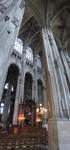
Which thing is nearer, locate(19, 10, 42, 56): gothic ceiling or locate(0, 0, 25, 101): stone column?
locate(0, 0, 25, 101): stone column

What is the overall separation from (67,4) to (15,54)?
9.18m

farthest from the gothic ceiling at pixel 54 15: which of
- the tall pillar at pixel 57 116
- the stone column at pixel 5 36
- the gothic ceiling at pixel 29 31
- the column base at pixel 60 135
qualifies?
the column base at pixel 60 135

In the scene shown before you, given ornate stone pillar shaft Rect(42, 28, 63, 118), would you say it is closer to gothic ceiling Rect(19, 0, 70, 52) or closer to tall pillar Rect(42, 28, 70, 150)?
tall pillar Rect(42, 28, 70, 150)

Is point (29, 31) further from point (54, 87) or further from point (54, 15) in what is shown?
point (54, 87)

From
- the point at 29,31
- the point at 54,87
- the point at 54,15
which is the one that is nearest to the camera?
the point at 54,87

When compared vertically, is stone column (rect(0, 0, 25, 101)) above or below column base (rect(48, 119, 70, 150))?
above

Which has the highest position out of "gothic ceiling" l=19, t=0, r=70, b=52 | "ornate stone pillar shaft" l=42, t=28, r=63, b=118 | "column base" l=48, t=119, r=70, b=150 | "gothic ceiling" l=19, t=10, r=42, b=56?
"gothic ceiling" l=19, t=10, r=42, b=56

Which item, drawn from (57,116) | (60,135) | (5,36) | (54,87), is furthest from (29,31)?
(60,135)

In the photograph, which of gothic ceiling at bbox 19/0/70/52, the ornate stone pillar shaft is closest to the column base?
the ornate stone pillar shaft

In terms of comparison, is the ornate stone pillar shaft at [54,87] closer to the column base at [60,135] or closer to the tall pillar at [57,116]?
the tall pillar at [57,116]

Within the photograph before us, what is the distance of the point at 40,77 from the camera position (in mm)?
16047

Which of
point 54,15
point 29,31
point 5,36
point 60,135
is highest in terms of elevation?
point 29,31

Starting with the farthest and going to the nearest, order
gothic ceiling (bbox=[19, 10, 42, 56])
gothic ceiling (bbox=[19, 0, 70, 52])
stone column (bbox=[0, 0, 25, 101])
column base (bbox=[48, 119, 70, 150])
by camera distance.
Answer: gothic ceiling (bbox=[19, 10, 42, 56]) < gothic ceiling (bbox=[19, 0, 70, 52]) < column base (bbox=[48, 119, 70, 150]) < stone column (bbox=[0, 0, 25, 101])

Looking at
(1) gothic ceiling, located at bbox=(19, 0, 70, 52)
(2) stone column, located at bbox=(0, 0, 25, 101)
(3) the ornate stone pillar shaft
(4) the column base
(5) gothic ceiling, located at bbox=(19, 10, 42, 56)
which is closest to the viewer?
(2) stone column, located at bbox=(0, 0, 25, 101)
